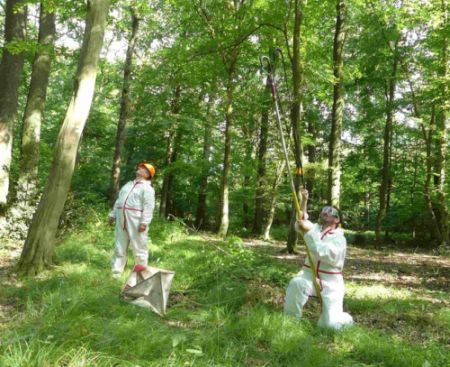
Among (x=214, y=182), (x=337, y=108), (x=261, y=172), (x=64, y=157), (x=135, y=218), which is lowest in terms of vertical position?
(x=135, y=218)

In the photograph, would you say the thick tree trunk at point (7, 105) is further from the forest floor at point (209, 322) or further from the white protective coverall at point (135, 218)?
the white protective coverall at point (135, 218)

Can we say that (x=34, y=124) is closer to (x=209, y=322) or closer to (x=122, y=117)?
(x=122, y=117)

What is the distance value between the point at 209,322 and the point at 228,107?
34.1 feet

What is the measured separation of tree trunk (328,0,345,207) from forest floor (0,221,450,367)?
3573 millimetres

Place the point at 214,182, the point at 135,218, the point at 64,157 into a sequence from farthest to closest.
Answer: the point at 214,182 → the point at 64,157 → the point at 135,218

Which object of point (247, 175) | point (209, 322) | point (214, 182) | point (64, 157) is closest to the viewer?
point (209, 322)

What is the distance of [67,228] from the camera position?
11734 mm

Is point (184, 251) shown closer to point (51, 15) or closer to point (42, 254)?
point (42, 254)

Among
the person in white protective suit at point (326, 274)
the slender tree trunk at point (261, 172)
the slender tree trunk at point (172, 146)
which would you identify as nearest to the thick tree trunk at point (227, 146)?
the slender tree trunk at point (261, 172)

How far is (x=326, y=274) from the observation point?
5.37 meters

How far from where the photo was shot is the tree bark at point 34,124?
11242mm

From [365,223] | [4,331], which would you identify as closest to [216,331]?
[4,331]

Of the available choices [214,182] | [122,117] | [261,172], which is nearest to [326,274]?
[122,117]

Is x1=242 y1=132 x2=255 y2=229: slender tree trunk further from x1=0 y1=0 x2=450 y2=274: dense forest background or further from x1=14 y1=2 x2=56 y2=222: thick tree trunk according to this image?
x1=14 y1=2 x2=56 y2=222: thick tree trunk
